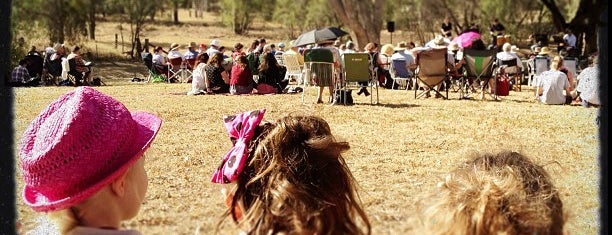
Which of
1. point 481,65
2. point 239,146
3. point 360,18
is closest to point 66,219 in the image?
point 239,146

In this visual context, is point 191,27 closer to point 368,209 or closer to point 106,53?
point 106,53

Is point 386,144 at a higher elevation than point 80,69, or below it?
below

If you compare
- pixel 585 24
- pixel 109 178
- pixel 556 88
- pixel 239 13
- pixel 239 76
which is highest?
pixel 239 13

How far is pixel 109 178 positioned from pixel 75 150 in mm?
108

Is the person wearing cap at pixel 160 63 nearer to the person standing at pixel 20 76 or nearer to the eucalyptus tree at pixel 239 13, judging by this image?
the person standing at pixel 20 76

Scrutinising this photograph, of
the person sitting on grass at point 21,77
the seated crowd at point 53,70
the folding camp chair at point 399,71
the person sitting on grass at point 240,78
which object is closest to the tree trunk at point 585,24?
the folding camp chair at point 399,71

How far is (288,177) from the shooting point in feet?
6.07

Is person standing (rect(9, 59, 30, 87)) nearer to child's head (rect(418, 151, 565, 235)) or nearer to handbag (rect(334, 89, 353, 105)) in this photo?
handbag (rect(334, 89, 353, 105))

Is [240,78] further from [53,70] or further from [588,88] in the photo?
[588,88]

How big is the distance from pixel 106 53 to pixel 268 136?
24.4 metres

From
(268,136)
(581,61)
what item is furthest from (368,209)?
(581,61)

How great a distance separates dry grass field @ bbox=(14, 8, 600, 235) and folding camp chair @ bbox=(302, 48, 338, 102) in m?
0.43

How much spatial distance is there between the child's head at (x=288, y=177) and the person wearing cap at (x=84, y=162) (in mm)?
293

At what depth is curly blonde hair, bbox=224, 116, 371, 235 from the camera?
183 cm
